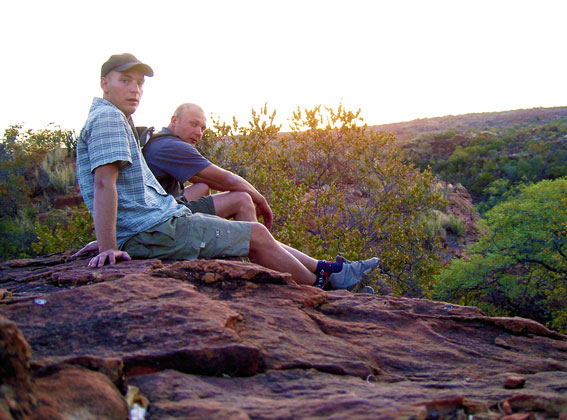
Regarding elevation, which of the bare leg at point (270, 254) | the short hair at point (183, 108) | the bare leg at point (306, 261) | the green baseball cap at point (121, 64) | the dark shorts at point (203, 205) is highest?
the green baseball cap at point (121, 64)

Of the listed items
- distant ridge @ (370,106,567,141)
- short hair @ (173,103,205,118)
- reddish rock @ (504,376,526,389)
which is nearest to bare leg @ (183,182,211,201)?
short hair @ (173,103,205,118)

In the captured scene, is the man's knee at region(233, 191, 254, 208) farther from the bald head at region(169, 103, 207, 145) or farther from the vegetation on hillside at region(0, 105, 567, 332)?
the vegetation on hillside at region(0, 105, 567, 332)

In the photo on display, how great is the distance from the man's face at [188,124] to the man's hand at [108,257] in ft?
4.89

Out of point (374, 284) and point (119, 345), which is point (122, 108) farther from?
point (374, 284)

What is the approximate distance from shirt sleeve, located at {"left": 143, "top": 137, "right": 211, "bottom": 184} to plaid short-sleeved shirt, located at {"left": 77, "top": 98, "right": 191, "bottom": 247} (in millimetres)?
507

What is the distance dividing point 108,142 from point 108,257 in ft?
2.40

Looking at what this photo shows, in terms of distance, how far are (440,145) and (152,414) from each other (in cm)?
2568

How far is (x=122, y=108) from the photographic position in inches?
144

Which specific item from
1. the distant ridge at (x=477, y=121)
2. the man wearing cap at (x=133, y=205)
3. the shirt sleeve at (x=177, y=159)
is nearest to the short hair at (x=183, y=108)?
the shirt sleeve at (x=177, y=159)

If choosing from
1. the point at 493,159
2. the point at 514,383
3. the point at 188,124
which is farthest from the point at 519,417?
the point at 493,159

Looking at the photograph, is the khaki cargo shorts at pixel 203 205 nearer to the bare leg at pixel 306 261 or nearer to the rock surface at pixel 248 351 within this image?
the bare leg at pixel 306 261

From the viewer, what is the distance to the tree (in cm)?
650

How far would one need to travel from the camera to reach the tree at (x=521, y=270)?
21.3 ft

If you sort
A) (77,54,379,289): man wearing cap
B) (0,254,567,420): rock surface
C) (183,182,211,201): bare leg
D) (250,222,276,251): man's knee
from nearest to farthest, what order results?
(0,254,567,420): rock surface, (77,54,379,289): man wearing cap, (250,222,276,251): man's knee, (183,182,211,201): bare leg
